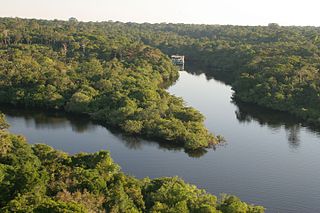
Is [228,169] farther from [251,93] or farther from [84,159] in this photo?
→ [251,93]

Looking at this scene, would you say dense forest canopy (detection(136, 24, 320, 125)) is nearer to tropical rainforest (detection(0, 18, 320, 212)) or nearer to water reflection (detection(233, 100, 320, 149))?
tropical rainforest (detection(0, 18, 320, 212))

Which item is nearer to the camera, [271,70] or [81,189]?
[81,189]

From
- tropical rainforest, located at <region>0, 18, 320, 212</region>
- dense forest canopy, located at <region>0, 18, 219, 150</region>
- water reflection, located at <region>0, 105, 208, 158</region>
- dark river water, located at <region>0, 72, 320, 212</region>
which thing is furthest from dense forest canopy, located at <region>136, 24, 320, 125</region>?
water reflection, located at <region>0, 105, 208, 158</region>

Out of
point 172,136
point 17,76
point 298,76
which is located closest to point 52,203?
point 172,136

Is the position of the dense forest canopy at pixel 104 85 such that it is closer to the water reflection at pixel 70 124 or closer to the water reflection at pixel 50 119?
the water reflection at pixel 70 124

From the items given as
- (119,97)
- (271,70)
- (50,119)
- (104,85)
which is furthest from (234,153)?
(271,70)

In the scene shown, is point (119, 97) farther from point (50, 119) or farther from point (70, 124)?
point (50, 119)
